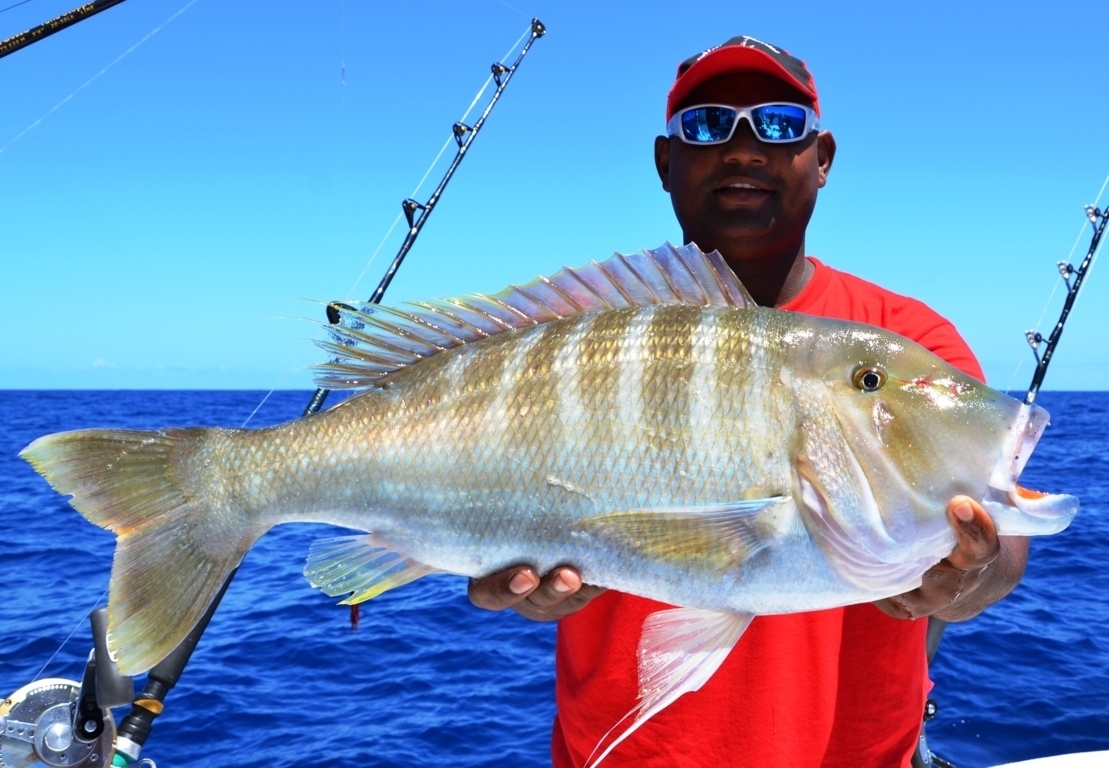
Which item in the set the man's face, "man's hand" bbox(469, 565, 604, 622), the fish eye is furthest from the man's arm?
the man's face

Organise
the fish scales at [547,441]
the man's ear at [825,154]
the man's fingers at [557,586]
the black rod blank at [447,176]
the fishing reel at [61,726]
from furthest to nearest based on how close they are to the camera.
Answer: the black rod blank at [447,176]
the fishing reel at [61,726]
the man's ear at [825,154]
the man's fingers at [557,586]
the fish scales at [547,441]

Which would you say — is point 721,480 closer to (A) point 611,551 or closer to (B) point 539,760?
(A) point 611,551

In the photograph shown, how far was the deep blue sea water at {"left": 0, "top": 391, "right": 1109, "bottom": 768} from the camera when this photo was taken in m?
6.07

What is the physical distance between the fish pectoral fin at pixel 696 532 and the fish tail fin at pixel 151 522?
2.93ft

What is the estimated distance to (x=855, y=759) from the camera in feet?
7.77

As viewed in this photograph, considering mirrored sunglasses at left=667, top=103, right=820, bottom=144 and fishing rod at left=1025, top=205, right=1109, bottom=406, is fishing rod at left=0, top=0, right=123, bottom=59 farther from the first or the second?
fishing rod at left=1025, top=205, right=1109, bottom=406

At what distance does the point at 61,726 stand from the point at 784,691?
2.74 metres

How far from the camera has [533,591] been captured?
201cm

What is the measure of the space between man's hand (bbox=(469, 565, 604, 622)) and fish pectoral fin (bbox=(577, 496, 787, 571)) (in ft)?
0.59

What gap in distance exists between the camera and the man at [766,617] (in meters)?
2.31

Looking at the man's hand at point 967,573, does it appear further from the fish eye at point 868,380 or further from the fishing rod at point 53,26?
the fishing rod at point 53,26

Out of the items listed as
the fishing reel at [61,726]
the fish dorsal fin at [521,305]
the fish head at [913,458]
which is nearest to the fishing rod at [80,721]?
the fishing reel at [61,726]

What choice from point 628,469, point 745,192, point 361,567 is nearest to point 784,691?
point 628,469

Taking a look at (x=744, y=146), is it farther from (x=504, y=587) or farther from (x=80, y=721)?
(x=80, y=721)
